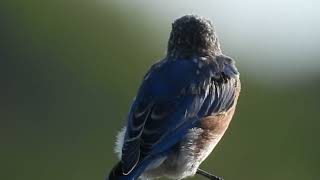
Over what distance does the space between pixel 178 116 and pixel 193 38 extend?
1194 millimetres

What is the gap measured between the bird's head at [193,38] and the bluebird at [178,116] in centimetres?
1

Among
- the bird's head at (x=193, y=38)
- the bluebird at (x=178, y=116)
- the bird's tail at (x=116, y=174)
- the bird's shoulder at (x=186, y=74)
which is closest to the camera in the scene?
the bird's tail at (x=116, y=174)

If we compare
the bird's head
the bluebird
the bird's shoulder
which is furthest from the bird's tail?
the bird's head

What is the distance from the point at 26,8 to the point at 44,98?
362cm

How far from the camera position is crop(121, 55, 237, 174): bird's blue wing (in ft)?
34.6

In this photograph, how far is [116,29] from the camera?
21672 mm

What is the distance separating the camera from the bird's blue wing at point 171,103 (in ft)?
34.6

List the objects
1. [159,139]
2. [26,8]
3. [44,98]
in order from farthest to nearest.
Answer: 1. [26,8]
2. [44,98]
3. [159,139]

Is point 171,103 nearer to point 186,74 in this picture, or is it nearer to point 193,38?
point 186,74

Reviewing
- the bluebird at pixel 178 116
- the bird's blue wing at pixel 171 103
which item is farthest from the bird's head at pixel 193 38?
the bird's blue wing at pixel 171 103

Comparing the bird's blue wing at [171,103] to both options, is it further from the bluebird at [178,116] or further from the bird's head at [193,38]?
the bird's head at [193,38]

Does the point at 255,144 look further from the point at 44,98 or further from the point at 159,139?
the point at 159,139

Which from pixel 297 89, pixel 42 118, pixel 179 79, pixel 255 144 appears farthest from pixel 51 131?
pixel 179 79

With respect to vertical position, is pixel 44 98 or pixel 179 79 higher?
pixel 179 79
